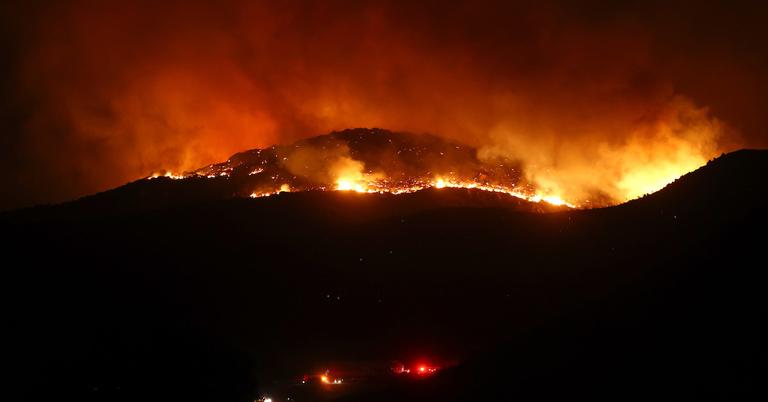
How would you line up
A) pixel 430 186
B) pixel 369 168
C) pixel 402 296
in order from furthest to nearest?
pixel 369 168 < pixel 430 186 < pixel 402 296

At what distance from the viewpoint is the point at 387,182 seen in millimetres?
82312

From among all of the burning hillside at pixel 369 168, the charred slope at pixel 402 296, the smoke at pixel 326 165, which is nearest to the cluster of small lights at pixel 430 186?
the burning hillside at pixel 369 168

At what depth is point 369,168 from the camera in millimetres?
86750

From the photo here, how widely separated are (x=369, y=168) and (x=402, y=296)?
29021mm

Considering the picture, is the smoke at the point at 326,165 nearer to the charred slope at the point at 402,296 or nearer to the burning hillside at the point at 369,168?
the burning hillside at the point at 369,168

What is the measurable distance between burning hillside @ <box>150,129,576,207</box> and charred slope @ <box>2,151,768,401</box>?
564 centimetres

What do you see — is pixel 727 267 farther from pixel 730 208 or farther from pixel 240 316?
pixel 240 316

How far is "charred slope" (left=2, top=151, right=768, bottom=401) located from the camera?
896 inches

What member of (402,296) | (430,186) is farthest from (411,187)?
(402,296)

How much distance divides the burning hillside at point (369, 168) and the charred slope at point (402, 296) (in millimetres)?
5641

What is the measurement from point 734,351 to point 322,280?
44939mm

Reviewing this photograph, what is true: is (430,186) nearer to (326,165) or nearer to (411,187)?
(411,187)

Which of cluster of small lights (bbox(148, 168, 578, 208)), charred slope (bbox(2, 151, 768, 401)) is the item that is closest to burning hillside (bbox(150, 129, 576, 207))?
cluster of small lights (bbox(148, 168, 578, 208))

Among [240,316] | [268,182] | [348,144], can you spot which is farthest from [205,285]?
[348,144]
